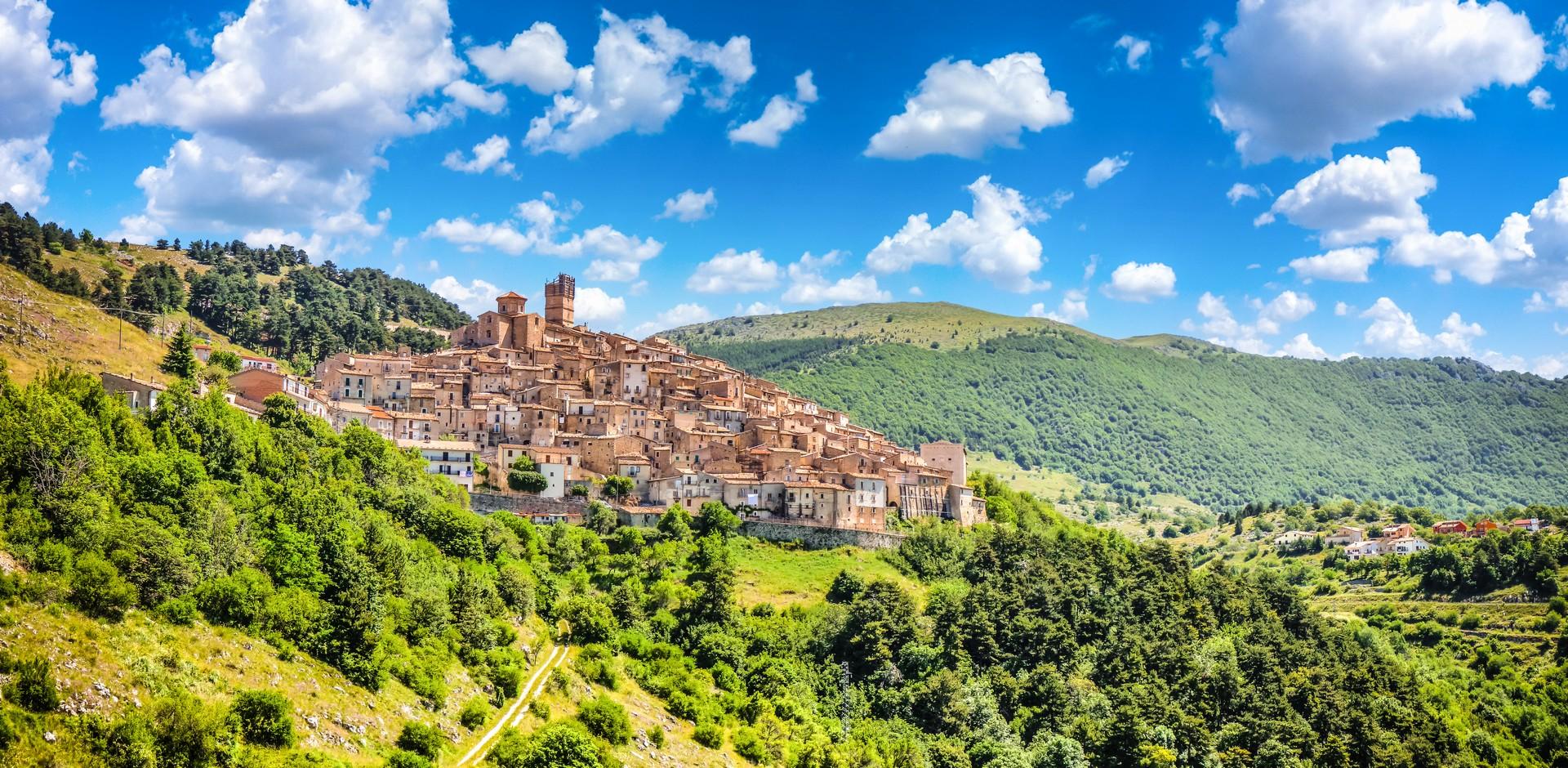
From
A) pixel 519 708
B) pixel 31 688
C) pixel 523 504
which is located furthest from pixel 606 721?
pixel 523 504

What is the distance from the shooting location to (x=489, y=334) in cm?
8212

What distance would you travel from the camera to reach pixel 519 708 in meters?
40.2

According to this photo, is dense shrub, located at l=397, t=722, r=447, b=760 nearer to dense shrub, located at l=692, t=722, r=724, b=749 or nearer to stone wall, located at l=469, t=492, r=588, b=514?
dense shrub, located at l=692, t=722, r=724, b=749

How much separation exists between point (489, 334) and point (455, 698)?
154 feet

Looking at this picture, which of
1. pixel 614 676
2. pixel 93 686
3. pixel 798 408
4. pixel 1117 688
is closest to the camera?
pixel 93 686

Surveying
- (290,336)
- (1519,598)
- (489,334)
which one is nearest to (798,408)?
(489,334)

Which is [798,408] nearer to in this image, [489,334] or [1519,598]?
[489,334]

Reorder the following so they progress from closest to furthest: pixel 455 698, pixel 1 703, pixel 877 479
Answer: pixel 1 703 → pixel 455 698 → pixel 877 479

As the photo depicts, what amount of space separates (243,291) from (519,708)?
6787 cm

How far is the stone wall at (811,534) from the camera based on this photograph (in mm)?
61844

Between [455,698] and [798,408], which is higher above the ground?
[798,408]

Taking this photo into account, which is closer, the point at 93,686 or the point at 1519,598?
the point at 93,686

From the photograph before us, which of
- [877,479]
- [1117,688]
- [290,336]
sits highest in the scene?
[290,336]

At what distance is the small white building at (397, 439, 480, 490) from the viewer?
59688mm
